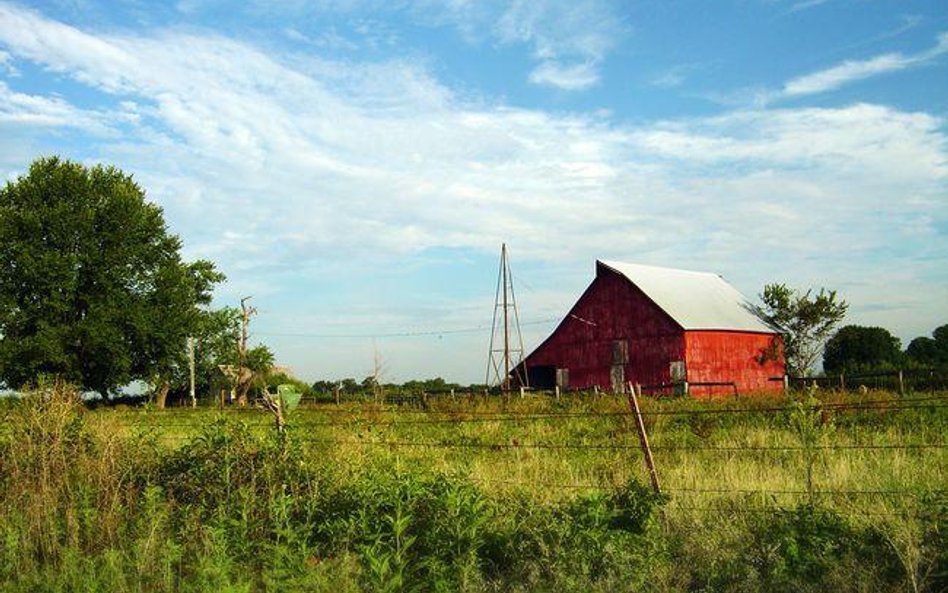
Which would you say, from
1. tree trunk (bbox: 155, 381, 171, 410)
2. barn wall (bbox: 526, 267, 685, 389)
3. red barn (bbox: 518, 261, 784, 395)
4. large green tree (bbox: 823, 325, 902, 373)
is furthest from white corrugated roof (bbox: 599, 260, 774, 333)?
tree trunk (bbox: 155, 381, 171, 410)

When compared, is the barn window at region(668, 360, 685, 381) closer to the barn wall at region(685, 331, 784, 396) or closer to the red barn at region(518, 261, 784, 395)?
the red barn at region(518, 261, 784, 395)

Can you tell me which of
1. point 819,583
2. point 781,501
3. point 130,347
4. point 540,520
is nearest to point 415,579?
point 540,520

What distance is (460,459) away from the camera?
43.5 ft

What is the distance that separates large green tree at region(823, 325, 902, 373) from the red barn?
19.0 m

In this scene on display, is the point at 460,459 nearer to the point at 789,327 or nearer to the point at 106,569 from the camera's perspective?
the point at 106,569

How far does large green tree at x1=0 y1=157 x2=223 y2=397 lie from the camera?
42312 millimetres

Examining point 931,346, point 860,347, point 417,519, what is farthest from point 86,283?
point 931,346

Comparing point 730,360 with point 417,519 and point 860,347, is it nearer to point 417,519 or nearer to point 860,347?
point 860,347

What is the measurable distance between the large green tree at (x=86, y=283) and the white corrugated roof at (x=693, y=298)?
24480 mm

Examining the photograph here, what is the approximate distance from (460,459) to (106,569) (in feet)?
22.3

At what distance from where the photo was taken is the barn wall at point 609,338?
4019 cm

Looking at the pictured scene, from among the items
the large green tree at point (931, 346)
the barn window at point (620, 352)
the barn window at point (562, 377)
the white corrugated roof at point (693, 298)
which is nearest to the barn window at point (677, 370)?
the white corrugated roof at point (693, 298)

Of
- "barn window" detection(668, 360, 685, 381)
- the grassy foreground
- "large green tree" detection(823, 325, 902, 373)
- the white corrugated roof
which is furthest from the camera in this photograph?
"large green tree" detection(823, 325, 902, 373)

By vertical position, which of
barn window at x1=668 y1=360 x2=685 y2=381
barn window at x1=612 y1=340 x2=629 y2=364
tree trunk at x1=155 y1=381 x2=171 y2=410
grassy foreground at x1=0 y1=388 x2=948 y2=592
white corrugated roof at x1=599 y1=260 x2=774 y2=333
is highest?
white corrugated roof at x1=599 y1=260 x2=774 y2=333
